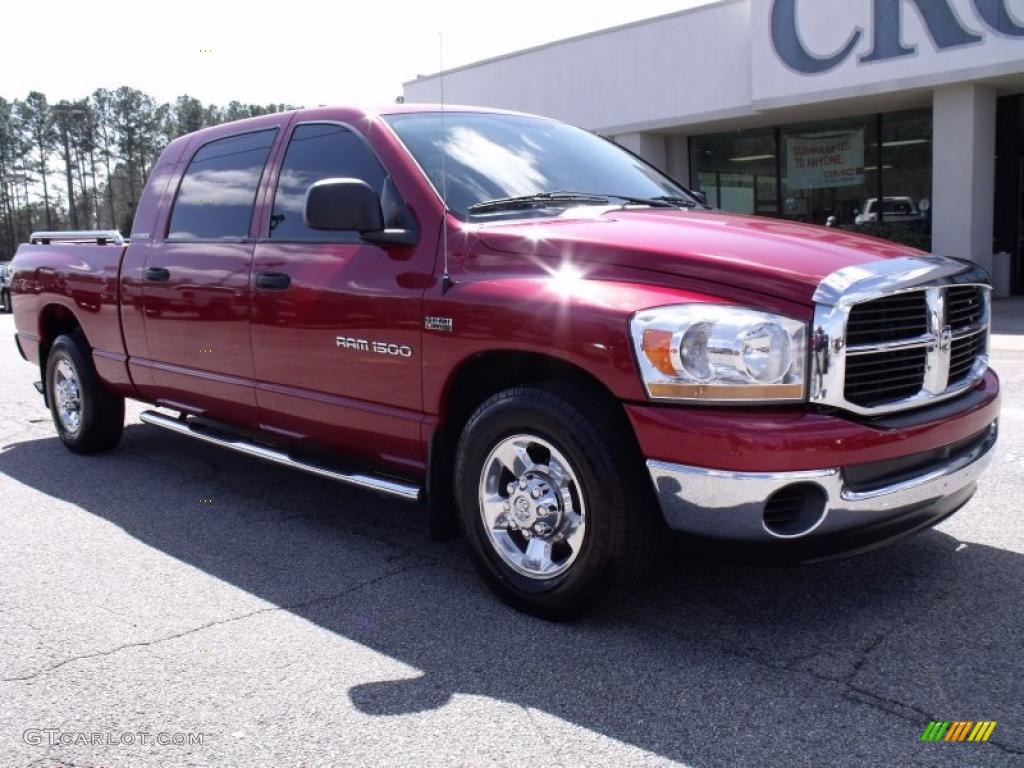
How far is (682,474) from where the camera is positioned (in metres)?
3.08

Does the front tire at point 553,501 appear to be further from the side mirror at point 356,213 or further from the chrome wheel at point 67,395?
the chrome wheel at point 67,395

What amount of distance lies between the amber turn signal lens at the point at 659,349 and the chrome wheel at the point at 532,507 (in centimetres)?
51

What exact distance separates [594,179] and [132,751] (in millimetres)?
3028

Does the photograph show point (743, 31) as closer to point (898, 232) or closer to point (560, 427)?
point (898, 232)

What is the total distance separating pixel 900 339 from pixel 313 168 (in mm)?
2742

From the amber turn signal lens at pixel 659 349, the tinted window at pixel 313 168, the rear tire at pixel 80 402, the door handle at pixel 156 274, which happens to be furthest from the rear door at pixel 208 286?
the amber turn signal lens at pixel 659 349

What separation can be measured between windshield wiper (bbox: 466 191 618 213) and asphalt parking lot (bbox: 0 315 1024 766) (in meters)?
1.53

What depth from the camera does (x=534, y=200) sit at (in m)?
4.14

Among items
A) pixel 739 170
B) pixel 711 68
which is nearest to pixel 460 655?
pixel 711 68

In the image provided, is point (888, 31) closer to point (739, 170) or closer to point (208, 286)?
point (739, 170)

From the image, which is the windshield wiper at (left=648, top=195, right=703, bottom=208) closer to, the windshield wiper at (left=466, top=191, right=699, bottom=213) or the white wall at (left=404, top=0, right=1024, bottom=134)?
the windshield wiper at (left=466, top=191, right=699, bottom=213)

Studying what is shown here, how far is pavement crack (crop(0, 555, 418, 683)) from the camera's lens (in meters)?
3.34

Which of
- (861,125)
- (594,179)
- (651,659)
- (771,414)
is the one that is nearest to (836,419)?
(771,414)

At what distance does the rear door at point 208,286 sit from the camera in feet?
16.0
